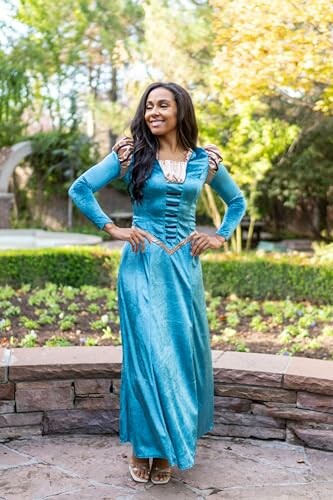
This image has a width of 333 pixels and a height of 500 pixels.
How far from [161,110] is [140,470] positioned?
54.0 inches

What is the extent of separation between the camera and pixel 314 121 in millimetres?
11172

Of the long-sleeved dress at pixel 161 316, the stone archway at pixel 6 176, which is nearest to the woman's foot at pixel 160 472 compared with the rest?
the long-sleeved dress at pixel 161 316

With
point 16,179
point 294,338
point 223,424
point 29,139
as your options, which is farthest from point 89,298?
point 16,179

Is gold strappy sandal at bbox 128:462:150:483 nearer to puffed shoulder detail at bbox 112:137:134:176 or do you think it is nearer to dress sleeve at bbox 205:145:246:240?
dress sleeve at bbox 205:145:246:240

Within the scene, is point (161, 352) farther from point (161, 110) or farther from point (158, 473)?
point (161, 110)

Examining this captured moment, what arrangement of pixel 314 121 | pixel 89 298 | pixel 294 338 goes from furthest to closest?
pixel 314 121 → pixel 89 298 → pixel 294 338

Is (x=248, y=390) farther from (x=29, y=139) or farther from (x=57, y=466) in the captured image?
(x=29, y=139)

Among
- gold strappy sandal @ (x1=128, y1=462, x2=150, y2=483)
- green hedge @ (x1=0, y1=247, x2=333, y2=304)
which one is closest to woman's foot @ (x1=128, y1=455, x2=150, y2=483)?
gold strappy sandal @ (x1=128, y1=462, x2=150, y2=483)

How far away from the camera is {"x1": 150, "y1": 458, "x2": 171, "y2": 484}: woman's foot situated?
2557mm

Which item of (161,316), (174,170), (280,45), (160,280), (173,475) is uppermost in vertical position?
(280,45)

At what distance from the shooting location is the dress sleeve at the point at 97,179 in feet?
8.23

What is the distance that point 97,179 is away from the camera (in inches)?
99.3

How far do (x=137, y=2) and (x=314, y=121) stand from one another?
676cm

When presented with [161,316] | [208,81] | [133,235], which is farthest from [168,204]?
[208,81]
